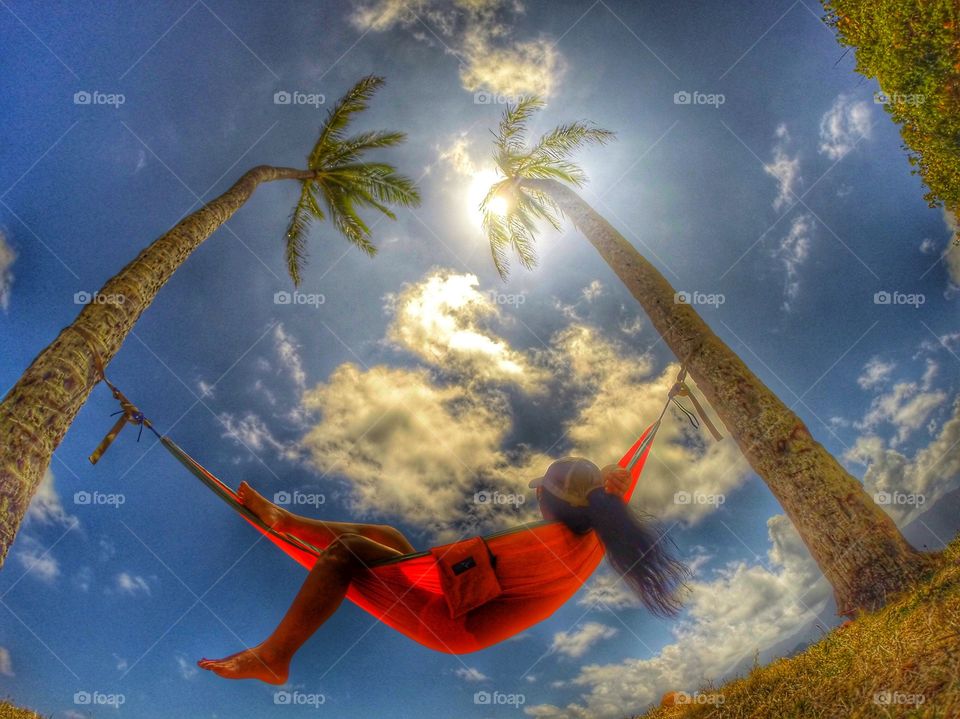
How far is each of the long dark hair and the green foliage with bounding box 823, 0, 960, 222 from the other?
21.9 feet

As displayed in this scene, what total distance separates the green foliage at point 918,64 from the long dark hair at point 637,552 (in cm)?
668

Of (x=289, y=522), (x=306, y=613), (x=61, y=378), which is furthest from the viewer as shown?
(x=289, y=522)

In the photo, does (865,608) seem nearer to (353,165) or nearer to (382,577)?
(382,577)

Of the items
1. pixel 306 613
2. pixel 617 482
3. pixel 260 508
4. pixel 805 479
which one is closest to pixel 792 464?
pixel 805 479

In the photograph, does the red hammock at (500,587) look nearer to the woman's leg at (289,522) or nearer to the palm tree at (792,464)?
the woman's leg at (289,522)

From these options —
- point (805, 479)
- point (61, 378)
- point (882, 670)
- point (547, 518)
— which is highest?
point (61, 378)

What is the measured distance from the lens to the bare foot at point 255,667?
2672mm

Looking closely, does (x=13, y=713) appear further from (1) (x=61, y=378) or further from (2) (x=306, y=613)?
(2) (x=306, y=613)

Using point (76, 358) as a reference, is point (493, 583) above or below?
below

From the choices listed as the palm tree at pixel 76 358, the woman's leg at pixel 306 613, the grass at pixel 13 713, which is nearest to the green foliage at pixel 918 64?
the woman's leg at pixel 306 613

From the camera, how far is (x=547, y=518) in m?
3.69

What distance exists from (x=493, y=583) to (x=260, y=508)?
7.30 feet

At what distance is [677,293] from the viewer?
4926 millimetres

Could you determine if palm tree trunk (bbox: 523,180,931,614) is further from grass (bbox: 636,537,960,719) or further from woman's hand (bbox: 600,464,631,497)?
woman's hand (bbox: 600,464,631,497)
